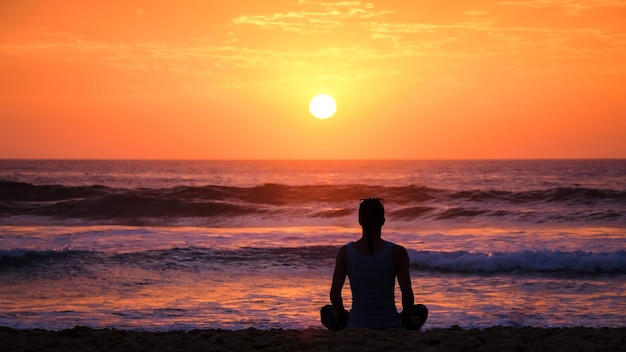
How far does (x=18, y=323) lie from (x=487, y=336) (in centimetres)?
670

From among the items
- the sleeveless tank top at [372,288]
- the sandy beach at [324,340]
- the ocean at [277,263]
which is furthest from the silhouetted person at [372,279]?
the ocean at [277,263]

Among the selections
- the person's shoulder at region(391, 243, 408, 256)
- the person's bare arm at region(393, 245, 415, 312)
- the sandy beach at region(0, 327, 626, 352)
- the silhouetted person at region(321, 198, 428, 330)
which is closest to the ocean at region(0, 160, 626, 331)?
the sandy beach at region(0, 327, 626, 352)

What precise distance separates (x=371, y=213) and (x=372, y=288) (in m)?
0.87

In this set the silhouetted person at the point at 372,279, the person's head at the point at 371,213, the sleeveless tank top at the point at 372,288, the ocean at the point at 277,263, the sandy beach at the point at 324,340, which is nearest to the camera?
the person's head at the point at 371,213

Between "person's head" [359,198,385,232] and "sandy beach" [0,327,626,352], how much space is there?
1293mm

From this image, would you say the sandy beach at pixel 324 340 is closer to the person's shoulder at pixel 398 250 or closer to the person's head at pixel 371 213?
the person's shoulder at pixel 398 250

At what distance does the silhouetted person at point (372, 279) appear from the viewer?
6.27 m

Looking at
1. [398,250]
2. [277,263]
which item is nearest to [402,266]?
[398,250]

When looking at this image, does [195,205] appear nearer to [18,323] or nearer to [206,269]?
[206,269]

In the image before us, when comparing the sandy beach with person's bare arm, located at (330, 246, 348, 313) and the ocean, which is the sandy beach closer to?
person's bare arm, located at (330, 246, 348, 313)

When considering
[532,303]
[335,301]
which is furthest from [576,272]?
[335,301]

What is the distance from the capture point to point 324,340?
288 inches

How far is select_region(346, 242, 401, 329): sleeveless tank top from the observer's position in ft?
21.2

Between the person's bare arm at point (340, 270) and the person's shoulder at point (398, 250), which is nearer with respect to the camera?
the person's shoulder at point (398, 250)
